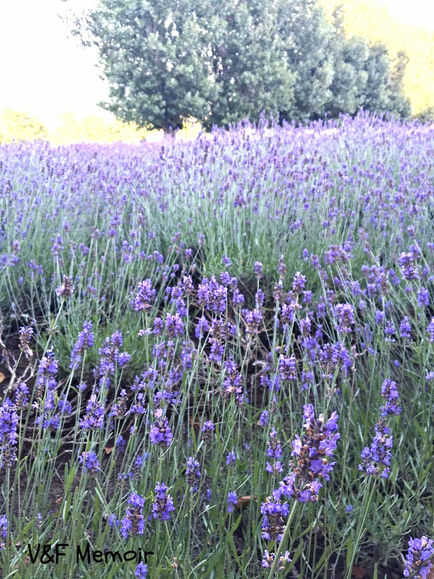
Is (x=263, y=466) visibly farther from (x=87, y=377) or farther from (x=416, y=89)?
(x=416, y=89)

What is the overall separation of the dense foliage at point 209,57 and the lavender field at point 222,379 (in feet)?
27.8

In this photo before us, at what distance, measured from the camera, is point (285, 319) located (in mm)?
1858

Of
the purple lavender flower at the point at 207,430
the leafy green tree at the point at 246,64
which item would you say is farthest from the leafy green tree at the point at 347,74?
the purple lavender flower at the point at 207,430

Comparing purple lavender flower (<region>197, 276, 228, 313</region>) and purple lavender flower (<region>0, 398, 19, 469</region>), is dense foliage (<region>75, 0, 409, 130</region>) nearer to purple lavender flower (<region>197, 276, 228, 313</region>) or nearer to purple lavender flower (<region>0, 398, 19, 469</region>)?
purple lavender flower (<region>197, 276, 228, 313</region>)

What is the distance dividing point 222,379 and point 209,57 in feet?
45.7

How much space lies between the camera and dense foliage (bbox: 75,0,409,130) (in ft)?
45.3

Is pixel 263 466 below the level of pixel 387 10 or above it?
below

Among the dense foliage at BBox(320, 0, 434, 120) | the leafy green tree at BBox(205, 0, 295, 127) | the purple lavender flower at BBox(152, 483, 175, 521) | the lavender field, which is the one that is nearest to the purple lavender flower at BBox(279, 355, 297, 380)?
the lavender field

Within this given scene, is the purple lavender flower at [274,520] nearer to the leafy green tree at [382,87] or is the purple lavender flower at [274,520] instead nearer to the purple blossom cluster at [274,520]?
→ the purple blossom cluster at [274,520]

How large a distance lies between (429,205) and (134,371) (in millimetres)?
2869

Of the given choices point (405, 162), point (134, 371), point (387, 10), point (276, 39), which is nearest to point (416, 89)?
point (387, 10)

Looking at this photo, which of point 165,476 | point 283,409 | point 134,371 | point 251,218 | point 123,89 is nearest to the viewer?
point 165,476

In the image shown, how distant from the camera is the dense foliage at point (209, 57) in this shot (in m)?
13.8

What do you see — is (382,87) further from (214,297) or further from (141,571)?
(141,571)
